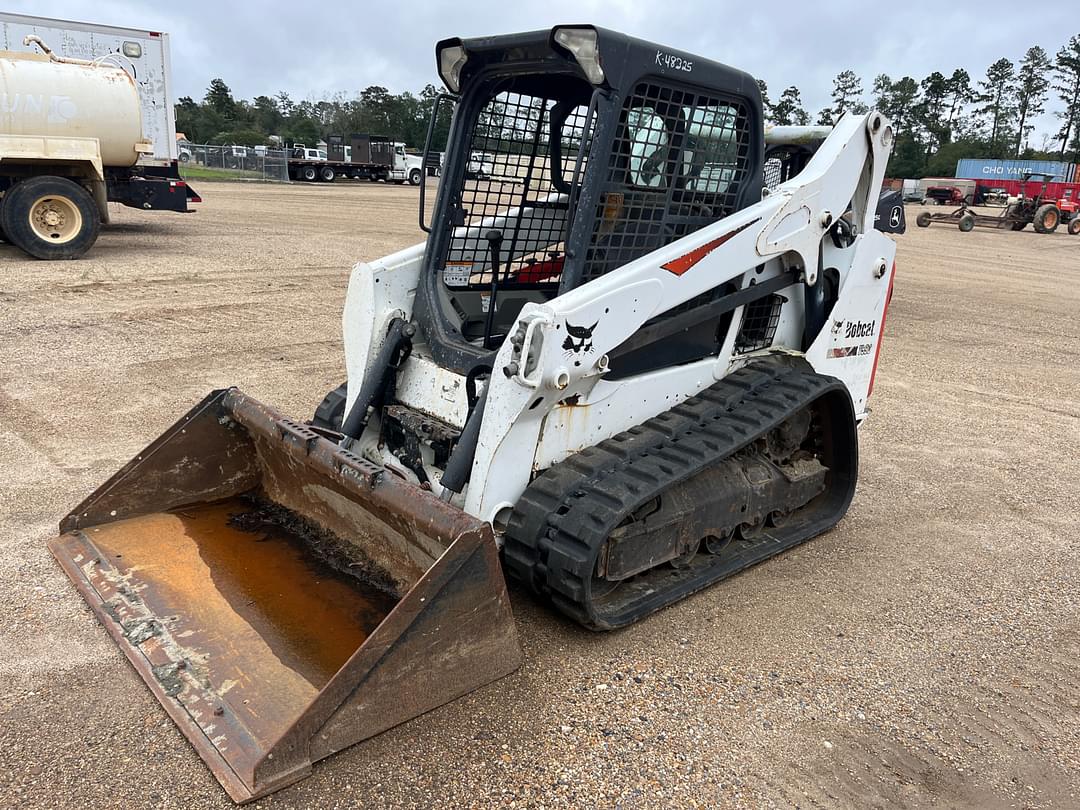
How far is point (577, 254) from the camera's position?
131 inches

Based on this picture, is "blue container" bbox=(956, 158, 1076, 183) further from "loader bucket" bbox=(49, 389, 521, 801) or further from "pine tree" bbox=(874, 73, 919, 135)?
"loader bucket" bbox=(49, 389, 521, 801)

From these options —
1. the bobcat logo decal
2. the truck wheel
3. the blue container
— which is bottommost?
the truck wheel

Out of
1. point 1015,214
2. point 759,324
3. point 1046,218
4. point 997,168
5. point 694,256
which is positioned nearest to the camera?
point 694,256

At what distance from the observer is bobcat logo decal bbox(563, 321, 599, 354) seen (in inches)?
121

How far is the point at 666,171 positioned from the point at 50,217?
1103cm

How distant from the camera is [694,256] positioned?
3.46 meters

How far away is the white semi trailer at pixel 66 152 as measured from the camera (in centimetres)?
1134

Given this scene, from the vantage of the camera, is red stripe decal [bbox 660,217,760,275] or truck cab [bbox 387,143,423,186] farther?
truck cab [bbox 387,143,423,186]

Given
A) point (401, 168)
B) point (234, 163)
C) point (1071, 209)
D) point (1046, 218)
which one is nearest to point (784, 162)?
point (1046, 218)

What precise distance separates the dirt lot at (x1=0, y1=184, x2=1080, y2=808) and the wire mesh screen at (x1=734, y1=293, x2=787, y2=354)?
108cm

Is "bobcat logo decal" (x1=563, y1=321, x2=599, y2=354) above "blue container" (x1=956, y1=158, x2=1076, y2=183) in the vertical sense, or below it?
below

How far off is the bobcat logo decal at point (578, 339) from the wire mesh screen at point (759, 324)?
130 cm

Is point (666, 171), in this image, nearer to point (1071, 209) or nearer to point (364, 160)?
point (1071, 209)

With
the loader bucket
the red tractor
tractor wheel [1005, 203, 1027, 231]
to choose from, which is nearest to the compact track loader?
the loader bucket
